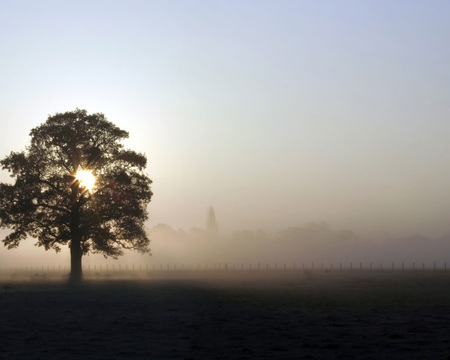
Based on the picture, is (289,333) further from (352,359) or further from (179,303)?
(179,303)

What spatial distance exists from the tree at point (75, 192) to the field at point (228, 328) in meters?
25.7

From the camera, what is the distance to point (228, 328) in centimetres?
3055

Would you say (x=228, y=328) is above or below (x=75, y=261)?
below

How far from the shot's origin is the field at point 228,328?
24.5 meters

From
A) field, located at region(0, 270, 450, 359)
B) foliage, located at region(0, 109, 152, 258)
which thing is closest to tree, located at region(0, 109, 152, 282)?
foliage, located at region(0, 109, 152, 258)

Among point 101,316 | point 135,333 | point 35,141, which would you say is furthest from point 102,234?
point 135,333

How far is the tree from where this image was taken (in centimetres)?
7162

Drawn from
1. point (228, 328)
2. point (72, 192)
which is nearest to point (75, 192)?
point (72, 192)

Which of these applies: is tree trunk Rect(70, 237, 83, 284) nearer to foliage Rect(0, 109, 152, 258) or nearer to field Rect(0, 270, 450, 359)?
foliage Rect(0, 109, 152, 258)

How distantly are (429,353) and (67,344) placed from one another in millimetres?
12738

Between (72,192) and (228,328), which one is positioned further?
(72,192)

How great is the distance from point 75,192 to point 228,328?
4455cm

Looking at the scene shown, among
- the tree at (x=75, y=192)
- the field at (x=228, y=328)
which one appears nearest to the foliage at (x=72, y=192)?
the tree at (x=75, y=192)

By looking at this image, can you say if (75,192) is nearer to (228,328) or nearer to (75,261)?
(75,261)
